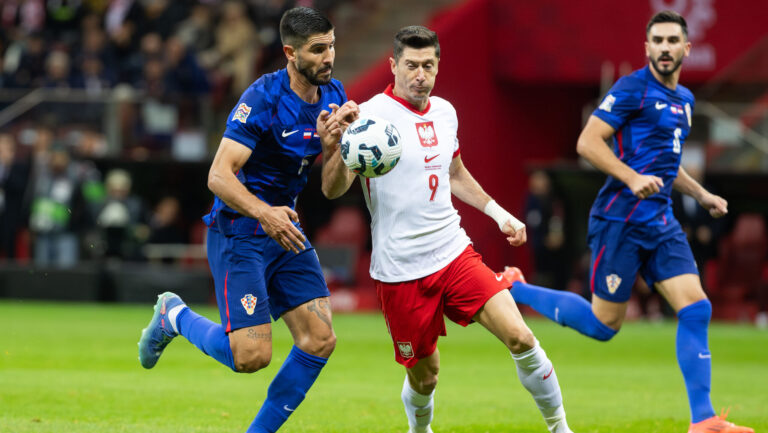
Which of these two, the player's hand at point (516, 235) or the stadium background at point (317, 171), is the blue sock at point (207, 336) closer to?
the player's hand at point (516, 235)

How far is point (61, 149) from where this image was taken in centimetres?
2103

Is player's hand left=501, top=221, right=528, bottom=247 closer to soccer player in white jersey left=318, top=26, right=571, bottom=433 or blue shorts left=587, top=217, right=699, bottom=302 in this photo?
soccer player in white jersey left=318, top=26, right=571, bottom=433

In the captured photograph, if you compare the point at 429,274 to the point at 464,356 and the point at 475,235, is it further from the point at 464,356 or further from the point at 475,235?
the point at 475,235

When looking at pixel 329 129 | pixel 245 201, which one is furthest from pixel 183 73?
pixel 245 201

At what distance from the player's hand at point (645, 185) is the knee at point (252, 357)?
2688mm

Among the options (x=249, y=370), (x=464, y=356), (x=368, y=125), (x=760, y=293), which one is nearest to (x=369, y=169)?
(x=368, y=125)

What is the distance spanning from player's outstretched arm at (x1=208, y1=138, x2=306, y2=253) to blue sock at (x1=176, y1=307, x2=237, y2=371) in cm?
83

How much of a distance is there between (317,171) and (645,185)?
14.5 meters

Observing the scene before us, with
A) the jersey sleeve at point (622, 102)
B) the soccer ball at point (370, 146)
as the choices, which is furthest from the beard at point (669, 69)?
the soccer ball at point (370, 146)

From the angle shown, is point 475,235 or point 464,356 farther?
point 475,235

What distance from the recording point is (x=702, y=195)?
859cm

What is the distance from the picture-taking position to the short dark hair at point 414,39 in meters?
7.13

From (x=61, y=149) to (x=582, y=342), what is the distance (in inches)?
399

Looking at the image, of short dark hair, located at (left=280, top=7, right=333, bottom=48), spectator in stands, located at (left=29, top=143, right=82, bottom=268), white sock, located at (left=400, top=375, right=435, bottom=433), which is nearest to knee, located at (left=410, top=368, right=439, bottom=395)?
white sock, located at (left=400, top=375, right=435, bottom=433)
